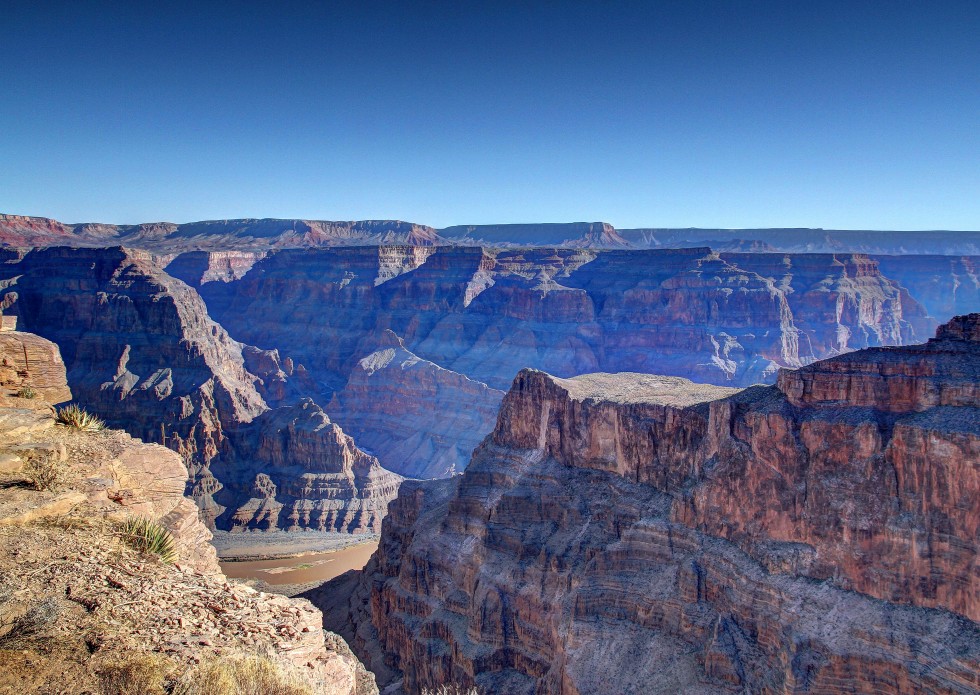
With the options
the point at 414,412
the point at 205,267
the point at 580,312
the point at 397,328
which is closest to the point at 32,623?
the point at 414,412

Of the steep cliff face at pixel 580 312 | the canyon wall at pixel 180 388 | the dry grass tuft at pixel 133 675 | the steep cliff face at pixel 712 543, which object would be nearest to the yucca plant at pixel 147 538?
the dry grass tuft at pixel 133 675

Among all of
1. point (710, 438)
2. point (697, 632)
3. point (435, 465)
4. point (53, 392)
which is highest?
point (53, 392)

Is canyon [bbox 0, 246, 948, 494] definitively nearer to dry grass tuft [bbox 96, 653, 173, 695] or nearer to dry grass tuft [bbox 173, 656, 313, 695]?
dry grass tuft [bbox 173, 656, 313, 695]

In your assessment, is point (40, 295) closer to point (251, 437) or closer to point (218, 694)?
point (251, 437)

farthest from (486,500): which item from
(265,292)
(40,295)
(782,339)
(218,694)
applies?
(265,292)

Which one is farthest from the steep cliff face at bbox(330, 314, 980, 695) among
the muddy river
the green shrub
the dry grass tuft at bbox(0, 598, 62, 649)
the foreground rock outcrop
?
the dry grass tuft at bbox(0, 598, 62, 649)

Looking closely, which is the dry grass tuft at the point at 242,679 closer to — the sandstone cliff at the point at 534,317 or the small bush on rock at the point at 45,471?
the small bush on rock at the point at 45,471
